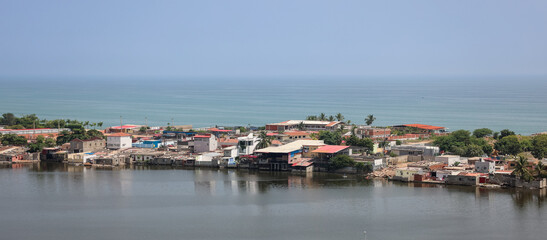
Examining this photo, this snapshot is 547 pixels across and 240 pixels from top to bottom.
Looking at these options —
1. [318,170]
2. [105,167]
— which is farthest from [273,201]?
[105,167]

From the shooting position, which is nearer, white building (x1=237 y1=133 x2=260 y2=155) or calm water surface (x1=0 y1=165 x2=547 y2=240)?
calm water surface (x1=0 y1=165 x2=547 y2=240)

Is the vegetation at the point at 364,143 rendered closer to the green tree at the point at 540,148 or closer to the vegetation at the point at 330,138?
the vegetation at the point at 330,138

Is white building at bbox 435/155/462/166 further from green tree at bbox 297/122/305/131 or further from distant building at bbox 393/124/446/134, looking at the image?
green tree at bbox 297/122/305/131

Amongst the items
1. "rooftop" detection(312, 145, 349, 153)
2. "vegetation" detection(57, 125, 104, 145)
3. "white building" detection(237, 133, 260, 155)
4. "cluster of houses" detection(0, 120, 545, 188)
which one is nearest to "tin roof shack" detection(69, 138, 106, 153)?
"cluster of houses" detection(0, 120, 545, 188)

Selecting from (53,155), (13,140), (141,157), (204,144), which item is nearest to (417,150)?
(204,144)

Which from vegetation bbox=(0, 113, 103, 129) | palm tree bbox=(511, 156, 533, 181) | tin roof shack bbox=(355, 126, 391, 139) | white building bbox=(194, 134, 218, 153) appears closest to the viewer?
palm tree bbox=(511, 156, 533, 181)

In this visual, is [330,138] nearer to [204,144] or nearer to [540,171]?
[204,144]
